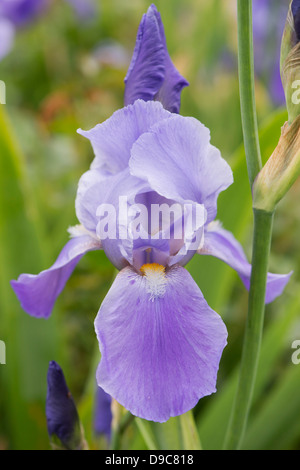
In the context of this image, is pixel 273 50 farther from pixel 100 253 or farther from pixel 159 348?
pixel 159 348

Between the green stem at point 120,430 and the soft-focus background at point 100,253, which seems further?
the soft-focus background at point 100,253

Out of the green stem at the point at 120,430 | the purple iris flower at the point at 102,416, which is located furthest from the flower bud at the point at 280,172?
the purple iris flower at the point at 102,416

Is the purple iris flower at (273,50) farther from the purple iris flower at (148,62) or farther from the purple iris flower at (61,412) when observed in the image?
the purple iris flower at (61,412)

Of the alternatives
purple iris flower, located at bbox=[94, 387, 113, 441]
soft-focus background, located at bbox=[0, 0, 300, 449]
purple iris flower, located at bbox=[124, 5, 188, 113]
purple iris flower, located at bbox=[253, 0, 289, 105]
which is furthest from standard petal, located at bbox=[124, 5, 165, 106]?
purple iris flower, located at bbox=[253, 0, 289, 105]

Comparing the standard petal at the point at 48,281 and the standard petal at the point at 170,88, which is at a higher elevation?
the standard petal at the point at 170,88

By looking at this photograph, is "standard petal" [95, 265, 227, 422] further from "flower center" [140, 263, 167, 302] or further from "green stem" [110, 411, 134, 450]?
"green stem" [110, 411, 134, 450]
